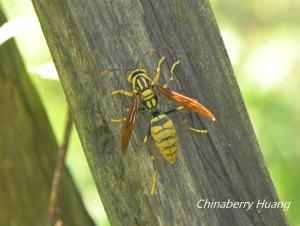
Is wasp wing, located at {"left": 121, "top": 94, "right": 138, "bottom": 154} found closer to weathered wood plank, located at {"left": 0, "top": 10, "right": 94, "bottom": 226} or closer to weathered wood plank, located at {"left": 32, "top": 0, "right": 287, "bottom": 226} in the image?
weathered wood plank, located at {"left": 32, "top": 0, "right": 287, "bottom": 226}

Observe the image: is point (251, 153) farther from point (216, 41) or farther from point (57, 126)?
point (57, 126)

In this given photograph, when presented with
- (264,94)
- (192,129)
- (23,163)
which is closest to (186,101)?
(192,129)

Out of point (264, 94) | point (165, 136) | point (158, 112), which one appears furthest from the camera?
point (264, 94)

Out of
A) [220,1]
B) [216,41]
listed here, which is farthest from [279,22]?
[216,41]

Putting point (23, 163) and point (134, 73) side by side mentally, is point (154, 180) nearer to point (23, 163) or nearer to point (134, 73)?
point (134, 73)

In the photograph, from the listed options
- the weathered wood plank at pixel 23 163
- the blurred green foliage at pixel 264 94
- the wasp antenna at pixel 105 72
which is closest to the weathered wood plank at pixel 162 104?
the wasp antenna at pixel 105 72

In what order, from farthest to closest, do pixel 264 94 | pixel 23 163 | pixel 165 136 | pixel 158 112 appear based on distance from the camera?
pixel 264 94
pixel 23 163
pixel 158 112
pixel 165 136

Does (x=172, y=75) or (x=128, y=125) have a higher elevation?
(x=172, y=75)
